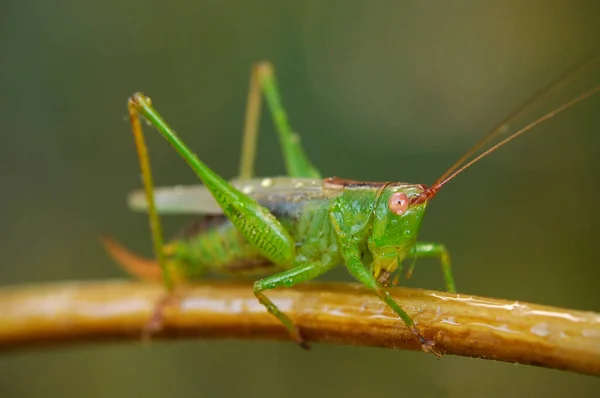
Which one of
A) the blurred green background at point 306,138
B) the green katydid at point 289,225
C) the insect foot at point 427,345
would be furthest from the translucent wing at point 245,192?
the blurred green background at point 306,138

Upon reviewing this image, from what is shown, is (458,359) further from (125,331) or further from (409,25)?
(409,25)

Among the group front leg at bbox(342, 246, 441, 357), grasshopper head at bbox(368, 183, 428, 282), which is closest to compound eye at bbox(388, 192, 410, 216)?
grasshopper head at bbox(368, 183, 428, 282)

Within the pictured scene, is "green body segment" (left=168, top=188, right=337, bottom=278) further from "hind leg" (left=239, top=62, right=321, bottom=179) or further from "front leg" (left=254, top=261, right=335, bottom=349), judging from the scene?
"hind leg" (left=239, top=62, right=321, bottom=179)

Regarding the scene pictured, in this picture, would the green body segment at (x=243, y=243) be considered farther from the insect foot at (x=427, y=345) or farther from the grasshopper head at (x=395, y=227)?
the insect foot at (x=427, y=345)

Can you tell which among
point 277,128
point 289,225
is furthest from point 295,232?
point 277,128

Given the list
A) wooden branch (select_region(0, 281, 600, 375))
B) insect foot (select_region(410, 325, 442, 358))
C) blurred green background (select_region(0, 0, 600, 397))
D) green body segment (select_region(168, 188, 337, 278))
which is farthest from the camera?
blurred green background (select_region(0, 0, 600, 397))

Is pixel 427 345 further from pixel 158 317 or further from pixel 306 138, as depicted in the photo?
pixel 306 138
